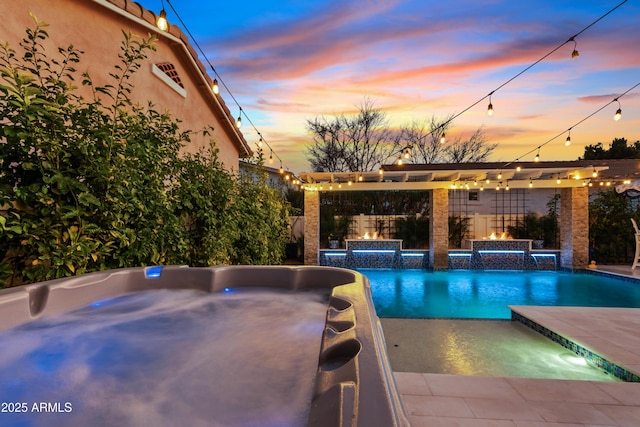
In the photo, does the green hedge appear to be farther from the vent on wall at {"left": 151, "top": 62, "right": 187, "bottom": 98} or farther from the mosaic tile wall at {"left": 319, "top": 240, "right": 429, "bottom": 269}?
the mosaic tile wall at {"left": 319, "top": 240, "right": 429, "bottom": 269}

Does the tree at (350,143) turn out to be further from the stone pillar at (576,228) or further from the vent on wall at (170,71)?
the vent on wall at (170,71)

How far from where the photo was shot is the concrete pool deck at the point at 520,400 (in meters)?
1.93

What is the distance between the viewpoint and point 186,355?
5.26 ft

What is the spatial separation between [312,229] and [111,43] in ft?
24.2

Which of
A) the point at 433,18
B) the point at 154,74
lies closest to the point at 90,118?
the point at 154,74

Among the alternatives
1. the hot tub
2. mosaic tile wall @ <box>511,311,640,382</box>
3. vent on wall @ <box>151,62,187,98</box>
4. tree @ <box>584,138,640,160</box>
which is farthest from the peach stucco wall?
tree @ <box>584,138,640,160</box>

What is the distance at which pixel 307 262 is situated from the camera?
34.4ft

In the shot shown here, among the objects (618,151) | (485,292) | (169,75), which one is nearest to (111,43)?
(169,75)

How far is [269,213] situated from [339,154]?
1174 centimetres

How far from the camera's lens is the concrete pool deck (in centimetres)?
193

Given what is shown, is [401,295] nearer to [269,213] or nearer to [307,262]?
[269,213]

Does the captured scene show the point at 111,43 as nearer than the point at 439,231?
Yes

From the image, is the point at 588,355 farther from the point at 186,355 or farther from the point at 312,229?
the point at 312,229

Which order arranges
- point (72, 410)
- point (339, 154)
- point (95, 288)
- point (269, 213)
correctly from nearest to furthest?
1. point (72, 410)
2. point (95, 288)
3. point (269, 213)
4. point (339, 154)
